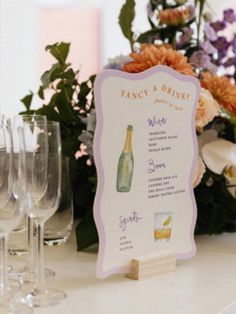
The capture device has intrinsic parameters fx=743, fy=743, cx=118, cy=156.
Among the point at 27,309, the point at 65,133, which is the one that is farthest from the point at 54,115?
the point at 27,309

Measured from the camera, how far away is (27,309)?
1067mm

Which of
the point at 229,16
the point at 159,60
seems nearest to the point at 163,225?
the point at 159,60

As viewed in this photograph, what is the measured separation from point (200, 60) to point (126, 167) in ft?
1.48

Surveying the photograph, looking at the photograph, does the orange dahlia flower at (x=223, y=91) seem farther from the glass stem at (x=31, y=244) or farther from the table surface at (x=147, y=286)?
the glass stem at (x=31, y=244)

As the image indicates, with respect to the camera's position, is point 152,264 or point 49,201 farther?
point 152,264

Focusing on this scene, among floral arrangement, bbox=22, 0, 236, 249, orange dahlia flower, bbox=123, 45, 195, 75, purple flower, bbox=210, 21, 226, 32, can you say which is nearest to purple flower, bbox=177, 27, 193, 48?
floral arrangement, bbox=22, 0, 236, 249

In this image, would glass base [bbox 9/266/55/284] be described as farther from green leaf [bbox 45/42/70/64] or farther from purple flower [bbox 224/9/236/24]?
purple flower [bbox 224/9/236/24]

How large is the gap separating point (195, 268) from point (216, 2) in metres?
1.62

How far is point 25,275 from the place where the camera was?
47.5 inches

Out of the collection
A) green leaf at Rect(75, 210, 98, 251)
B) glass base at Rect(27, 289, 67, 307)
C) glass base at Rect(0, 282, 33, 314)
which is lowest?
glass base at Rect(27, 289, 67, 307)

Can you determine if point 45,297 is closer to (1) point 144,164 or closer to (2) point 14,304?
(2) point 14,304

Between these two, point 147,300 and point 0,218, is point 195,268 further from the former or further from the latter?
point 0,218

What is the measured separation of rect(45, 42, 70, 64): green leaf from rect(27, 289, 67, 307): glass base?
1.72ft

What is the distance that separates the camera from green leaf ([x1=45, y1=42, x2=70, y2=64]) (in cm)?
148
